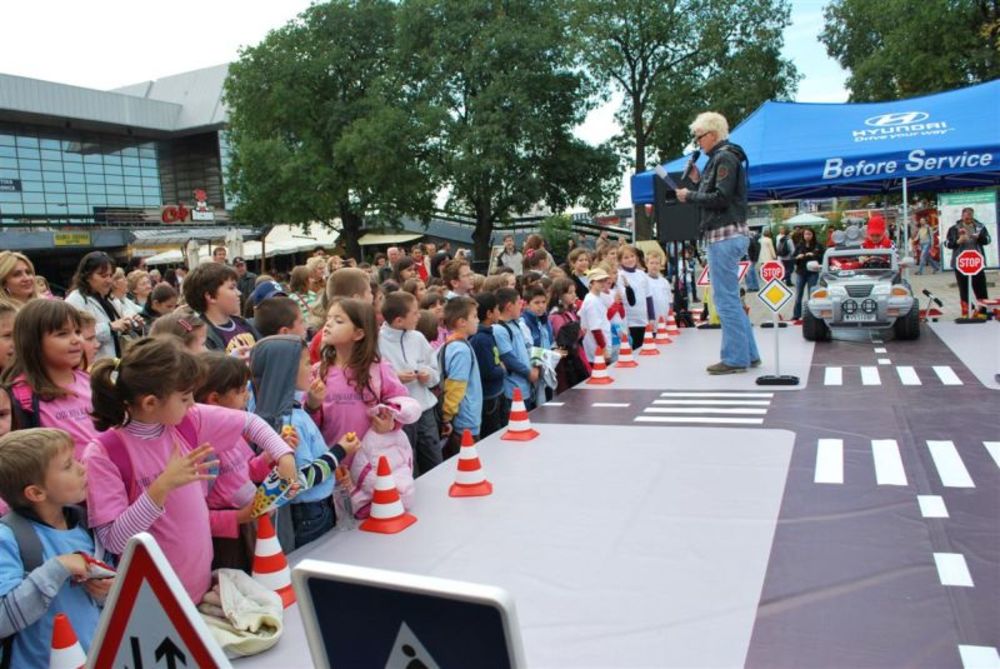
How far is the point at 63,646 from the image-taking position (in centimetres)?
246

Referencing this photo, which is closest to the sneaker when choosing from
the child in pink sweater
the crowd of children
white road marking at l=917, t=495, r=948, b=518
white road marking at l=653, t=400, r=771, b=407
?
white road marking at l=653, t=400, r=771, b=407

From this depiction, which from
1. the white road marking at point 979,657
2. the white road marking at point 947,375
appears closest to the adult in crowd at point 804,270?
the white road marking at point 947,375

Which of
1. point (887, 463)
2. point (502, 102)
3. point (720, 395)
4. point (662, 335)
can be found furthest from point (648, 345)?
point (502, 102)

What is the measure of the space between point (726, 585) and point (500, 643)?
2.24 m

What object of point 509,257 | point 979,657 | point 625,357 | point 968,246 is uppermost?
point 509,257

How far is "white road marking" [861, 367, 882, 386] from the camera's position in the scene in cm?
731

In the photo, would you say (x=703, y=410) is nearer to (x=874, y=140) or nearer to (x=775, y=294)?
(x=775, y=294)

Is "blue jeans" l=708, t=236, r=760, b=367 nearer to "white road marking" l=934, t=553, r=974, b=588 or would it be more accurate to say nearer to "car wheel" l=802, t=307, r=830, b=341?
"car wheel" l=802, t=307, r=830, b=341

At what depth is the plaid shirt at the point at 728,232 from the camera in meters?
7.62

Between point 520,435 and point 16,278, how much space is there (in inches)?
146

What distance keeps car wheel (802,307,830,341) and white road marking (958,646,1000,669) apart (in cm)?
780

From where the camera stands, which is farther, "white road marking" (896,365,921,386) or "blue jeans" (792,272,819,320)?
"blue jeans" (792,272,819,320)

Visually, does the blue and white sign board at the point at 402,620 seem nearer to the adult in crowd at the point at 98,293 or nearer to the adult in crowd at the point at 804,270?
the adult in crowd at the point at 98,293

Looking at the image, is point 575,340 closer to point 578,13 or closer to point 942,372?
point 942,372
